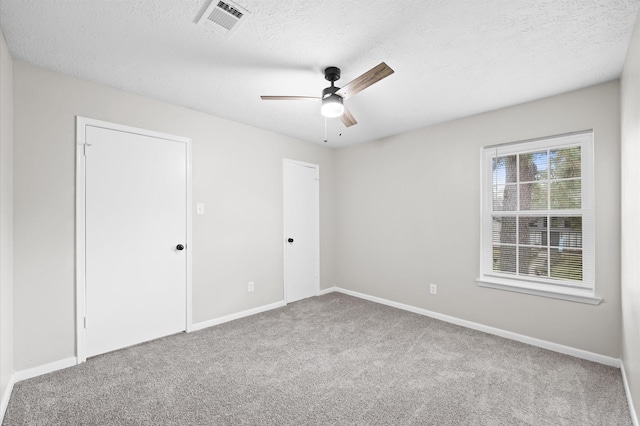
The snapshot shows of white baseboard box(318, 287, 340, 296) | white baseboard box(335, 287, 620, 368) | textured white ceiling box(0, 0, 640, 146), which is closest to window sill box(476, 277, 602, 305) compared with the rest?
white baseboard box(335, 287, 620, 368)

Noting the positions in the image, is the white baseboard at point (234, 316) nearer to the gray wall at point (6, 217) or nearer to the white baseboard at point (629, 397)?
the gray wall at point (6, 217)

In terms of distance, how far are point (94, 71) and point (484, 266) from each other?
4.22 m

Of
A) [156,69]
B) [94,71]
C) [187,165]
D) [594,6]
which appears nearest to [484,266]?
[594,6]

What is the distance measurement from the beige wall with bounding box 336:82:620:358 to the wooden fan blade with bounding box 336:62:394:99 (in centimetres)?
189

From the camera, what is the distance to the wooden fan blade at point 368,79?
6.04ft

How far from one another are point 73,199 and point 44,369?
1377 mm

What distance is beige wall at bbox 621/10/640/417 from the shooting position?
5.67 feet

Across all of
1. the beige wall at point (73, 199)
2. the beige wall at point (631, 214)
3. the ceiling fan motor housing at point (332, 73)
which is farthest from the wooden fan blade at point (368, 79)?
the beige wall at point (73, 199)

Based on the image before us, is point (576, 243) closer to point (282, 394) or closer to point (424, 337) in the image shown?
point (424, 337)

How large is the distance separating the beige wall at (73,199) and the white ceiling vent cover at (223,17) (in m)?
1.53

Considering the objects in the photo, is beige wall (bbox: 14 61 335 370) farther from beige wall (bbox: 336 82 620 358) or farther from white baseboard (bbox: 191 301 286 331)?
beige wall (bbox: 336 82 620 358)

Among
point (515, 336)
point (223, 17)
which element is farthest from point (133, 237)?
point (515, 336)

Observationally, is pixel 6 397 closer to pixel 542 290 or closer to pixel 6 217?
pixel 6 217

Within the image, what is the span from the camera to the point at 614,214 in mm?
2477
